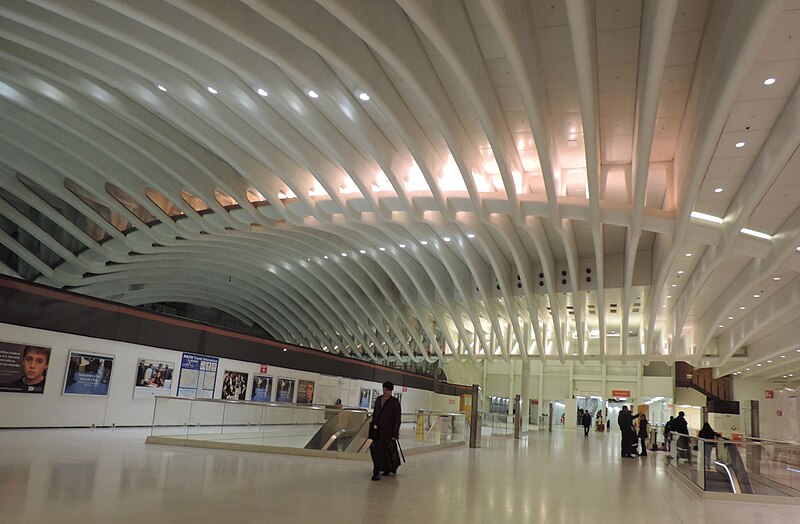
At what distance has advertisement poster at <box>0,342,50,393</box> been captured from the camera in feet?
42.9

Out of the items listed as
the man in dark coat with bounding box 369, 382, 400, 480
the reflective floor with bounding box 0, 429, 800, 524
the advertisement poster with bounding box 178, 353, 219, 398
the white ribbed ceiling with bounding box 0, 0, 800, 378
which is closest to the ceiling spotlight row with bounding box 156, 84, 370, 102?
the white ribbed ceiling with bounding box 0, 0, 800, 378

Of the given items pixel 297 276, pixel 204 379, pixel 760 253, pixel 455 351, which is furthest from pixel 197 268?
pixel 760 253

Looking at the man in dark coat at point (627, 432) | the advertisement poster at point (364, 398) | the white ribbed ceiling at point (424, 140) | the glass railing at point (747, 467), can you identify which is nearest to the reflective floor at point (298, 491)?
the glass railing at point (747, 467)

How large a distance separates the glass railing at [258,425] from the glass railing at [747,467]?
5468 millimetres

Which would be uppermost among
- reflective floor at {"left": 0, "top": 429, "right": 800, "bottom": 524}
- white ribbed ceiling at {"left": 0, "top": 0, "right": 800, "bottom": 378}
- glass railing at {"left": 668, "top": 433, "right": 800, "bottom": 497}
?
white ribbed ceiling at {"left": 0, "top": 0, "right": 800, "bottom": 378}

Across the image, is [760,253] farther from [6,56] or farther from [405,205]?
[6,56]

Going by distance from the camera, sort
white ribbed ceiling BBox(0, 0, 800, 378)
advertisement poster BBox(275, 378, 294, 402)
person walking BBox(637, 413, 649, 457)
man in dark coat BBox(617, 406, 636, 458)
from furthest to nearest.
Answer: advertisement poster BBox(275, 378, 294, 402)
person walking BBox(637, 413, 649, 457)
man in dark coat BBox(617, 406, 636, 458)
white ribbed ceiling BBox(0, 0, 800, 378)

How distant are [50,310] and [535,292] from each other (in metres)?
18.6

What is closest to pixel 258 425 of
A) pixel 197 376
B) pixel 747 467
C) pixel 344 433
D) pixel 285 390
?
pixel 344 433

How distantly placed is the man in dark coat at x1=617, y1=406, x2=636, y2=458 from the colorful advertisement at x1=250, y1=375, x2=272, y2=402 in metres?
12.6

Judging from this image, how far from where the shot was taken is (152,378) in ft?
55.5

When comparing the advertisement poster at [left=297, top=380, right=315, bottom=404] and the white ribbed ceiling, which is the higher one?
the white ribbed ceiling

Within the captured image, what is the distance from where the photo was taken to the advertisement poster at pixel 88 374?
14625 millimetres

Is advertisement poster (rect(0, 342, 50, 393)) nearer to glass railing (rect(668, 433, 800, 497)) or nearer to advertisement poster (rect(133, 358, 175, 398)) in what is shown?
advertisement poster (rect(133, 358, 175, 398))
